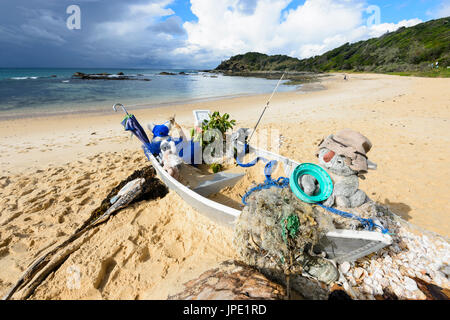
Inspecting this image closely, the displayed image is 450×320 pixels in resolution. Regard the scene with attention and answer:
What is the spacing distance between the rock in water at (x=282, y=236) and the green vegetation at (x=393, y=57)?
35886 mm

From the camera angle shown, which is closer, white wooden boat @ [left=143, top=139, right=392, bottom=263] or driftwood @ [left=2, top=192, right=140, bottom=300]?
white wooden boat @ [left=143, top=139, right=392, bottom=263]

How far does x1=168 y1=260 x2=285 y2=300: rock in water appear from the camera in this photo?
5.86 ft

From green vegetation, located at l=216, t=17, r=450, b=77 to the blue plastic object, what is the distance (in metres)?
35.2

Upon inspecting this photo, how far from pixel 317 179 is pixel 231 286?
1774mm

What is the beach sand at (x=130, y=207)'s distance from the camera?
2508 mm

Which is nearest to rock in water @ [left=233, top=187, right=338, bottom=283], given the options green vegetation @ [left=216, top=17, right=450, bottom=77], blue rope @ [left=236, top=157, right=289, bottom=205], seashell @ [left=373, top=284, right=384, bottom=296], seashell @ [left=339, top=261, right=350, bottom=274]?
seashell @ [left=339, top=261, right=350, bottom=274]

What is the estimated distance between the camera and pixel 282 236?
2.21 meters

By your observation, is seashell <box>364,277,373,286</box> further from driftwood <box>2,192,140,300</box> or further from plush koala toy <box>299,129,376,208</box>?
driftwood <box>2,192,140,300</box>

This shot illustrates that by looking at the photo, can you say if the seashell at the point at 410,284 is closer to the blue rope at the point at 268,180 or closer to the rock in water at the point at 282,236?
the rock in water at the point at 282,236

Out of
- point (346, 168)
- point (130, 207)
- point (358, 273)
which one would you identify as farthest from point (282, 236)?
point (130, 207)

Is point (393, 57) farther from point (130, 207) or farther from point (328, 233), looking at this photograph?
point (130, 207)

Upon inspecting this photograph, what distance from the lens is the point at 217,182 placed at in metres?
3.74

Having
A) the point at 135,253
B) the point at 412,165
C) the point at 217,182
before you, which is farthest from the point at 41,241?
the point at 412,165
